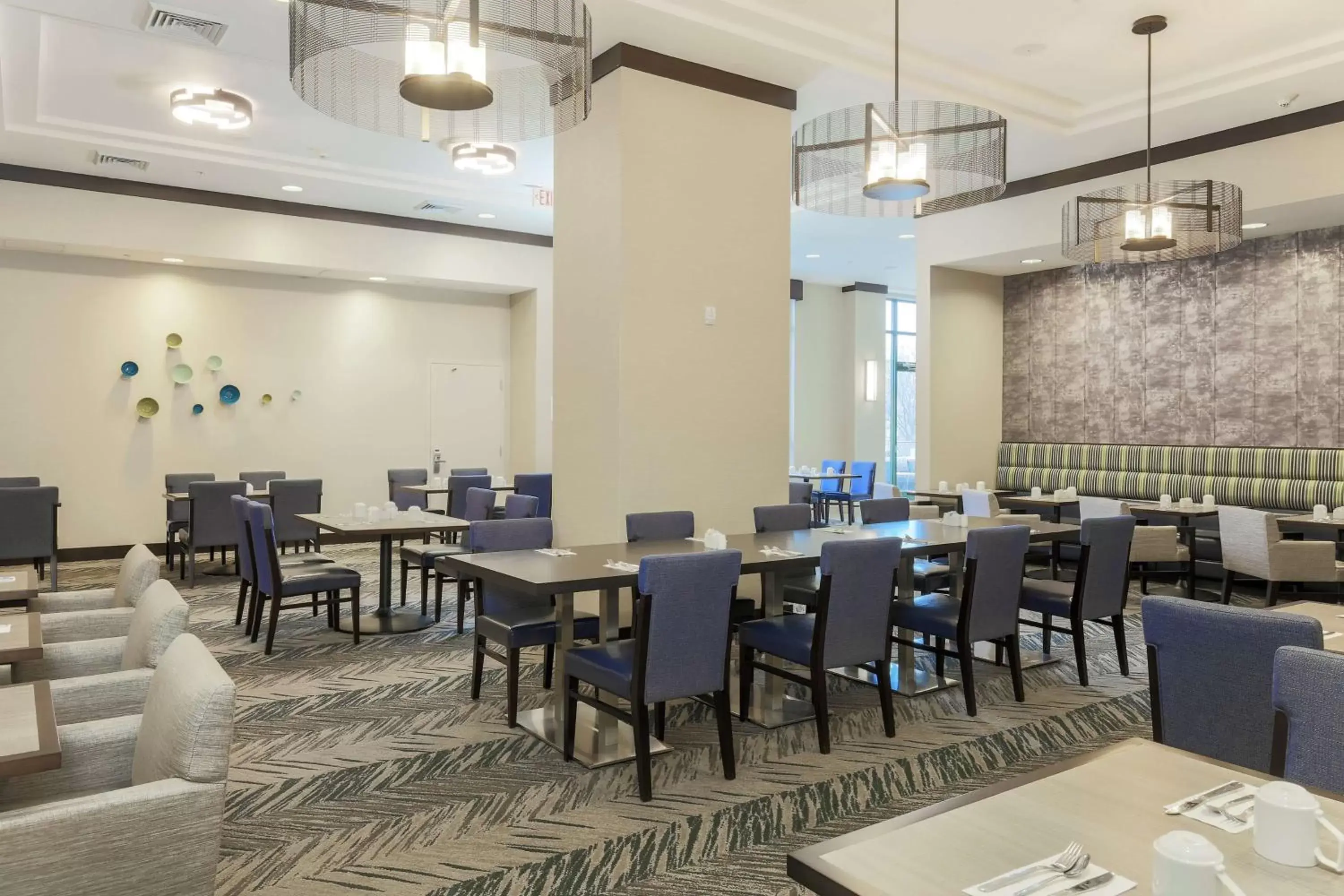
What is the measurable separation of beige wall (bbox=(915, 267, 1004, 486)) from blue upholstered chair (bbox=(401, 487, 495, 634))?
17.2 feet

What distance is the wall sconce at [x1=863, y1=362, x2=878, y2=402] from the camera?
15.1 metres

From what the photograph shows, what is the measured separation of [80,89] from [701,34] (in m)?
5.03

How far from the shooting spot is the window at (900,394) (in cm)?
1582

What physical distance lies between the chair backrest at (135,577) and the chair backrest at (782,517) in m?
3.30

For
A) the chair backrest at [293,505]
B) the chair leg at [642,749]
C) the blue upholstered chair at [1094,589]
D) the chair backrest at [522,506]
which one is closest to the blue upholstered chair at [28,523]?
the chair backrest at [293,505]

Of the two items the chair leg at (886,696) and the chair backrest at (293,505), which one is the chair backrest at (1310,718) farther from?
the chair backrest at (293,505)

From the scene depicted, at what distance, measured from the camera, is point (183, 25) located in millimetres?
5559

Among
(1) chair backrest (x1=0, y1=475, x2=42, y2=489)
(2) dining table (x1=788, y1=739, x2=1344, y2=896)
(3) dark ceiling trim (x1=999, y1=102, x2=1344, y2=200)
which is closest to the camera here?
(2) dining table (x1=788, y1=739, x2=1344, y2=896)

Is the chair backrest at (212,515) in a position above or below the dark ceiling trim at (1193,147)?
below

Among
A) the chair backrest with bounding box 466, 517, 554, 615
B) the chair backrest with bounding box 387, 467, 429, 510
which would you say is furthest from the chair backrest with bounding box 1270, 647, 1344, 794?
the chair backrest with bounding box 387, 467, 429, 510

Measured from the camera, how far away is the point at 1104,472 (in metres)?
9.55

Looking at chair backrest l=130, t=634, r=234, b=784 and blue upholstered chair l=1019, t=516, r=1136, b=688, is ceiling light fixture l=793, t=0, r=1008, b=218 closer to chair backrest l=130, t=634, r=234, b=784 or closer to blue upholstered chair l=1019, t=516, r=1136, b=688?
blue upholstered chair l=1019, t=516, r=1136, b=688

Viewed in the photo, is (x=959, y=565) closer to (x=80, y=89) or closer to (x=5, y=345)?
(x=80, y=89)

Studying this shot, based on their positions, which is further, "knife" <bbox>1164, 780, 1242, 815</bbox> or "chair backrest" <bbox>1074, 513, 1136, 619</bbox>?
"chair backrest" <bbox>1074, 513, 1136, 619</bbox>
